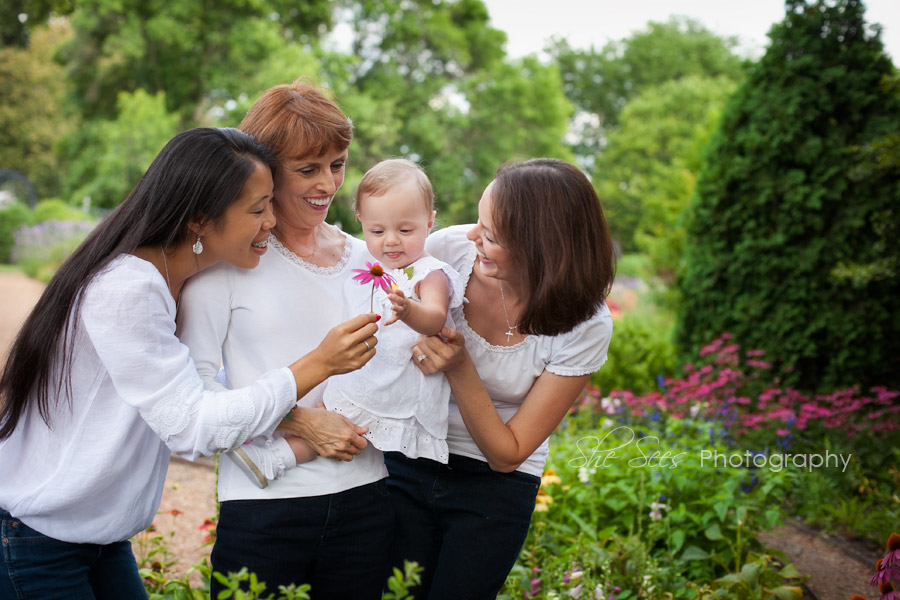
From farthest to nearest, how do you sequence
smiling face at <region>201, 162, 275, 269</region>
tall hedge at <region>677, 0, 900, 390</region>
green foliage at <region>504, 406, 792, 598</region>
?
tall hedge at <region>677, 0, 900, 390</region> < green foliage at <region>504, 406, 792, 598</region> < smiling face at <region>201, 162, 275, 269</region>

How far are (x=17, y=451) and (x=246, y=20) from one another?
19.0 meters

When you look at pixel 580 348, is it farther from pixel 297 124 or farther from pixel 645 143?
pixel 645 143

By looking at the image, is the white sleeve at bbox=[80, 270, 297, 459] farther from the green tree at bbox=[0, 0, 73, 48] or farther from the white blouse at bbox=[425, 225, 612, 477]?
the green tree at bbox=[0, 0, 73, 48]

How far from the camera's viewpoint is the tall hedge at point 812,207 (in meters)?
5.11

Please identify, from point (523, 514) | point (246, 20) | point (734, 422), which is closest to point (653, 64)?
point (246, 20)

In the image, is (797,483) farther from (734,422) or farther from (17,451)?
(17,451)

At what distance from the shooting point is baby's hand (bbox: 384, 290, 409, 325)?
1697mm

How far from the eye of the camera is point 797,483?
169 inches

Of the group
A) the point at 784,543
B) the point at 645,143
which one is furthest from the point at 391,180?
the point at 645,143

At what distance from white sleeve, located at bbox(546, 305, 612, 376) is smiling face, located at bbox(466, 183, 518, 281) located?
0.75 feet

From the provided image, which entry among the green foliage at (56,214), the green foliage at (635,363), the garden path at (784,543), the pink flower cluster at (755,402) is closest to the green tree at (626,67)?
the green foliage at (56,214)

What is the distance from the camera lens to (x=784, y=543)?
12.3 feet

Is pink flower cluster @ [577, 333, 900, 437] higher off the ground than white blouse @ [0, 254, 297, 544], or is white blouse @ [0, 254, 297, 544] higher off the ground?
pink flower cluster @ [577, 333, 900, 437]

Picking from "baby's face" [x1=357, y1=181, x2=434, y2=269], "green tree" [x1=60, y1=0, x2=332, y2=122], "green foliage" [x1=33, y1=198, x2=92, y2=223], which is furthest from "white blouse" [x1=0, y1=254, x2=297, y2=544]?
"green tree" [x1=60, y1=0, x2=332, y2=122]
